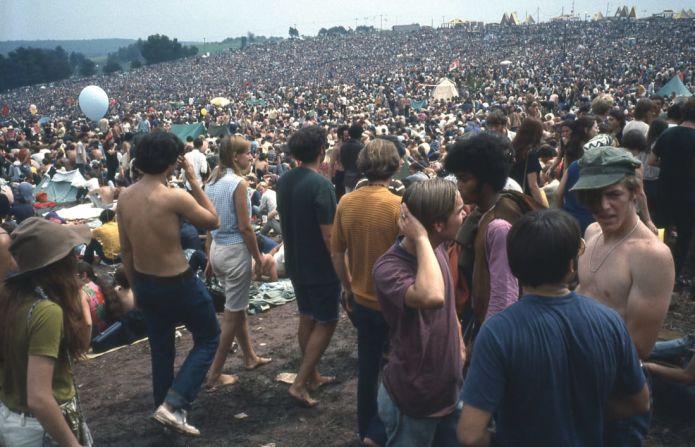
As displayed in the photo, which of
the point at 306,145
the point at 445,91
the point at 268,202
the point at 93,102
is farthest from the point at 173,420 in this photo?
the point at 445,91

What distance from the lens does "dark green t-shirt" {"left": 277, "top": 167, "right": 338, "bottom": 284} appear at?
144 inches

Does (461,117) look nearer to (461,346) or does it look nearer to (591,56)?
(461,346)

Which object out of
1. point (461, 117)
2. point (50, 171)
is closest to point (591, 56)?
point (461, 117)

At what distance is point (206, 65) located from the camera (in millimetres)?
73250

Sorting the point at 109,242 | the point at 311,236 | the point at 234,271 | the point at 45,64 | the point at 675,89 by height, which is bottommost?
the point at 109,242

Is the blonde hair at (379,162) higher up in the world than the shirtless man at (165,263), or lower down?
higher up

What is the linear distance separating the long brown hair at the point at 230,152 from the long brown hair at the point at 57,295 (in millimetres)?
1946

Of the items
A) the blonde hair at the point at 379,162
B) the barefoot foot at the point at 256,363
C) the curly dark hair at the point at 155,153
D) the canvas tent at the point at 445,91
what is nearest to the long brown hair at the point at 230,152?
the curly dark hair at the point at 155,153

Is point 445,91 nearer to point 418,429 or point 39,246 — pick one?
point 418,429

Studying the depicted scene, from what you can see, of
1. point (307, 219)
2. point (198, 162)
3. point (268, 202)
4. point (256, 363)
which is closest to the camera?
point (307, 219)

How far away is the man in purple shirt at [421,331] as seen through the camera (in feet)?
7.12

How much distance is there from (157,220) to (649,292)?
240 centimetres

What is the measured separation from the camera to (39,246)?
2082mm

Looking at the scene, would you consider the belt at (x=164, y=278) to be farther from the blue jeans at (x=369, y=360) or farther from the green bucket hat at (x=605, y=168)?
A: the green bucket hat at (x=605, y=168)
